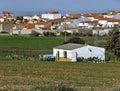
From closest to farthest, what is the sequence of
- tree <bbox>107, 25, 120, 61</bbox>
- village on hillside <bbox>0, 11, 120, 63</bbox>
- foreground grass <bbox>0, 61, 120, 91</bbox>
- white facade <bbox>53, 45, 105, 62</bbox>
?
1. foreground grass <bbox>0, 61, 120, 91</bbox>
2. white facade <bbox>53, 45, 105, 62</bbox>
3. village on hillside <bbox>0, 11, 120, 63</bbox>
4. tree <bbox>107, 25, 120, 61</bbox>

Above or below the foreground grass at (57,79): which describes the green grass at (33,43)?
below

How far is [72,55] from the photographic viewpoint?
45.7m

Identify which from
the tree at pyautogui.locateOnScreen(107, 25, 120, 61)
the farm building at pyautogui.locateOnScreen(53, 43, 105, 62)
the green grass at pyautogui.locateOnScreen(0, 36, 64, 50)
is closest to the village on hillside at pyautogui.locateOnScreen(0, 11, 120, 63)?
the farm building at pyautogui.locateOnScreen(53, 43, 105, 62)

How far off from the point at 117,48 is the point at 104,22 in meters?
→ 102

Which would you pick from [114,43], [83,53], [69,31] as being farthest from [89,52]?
[69,31]

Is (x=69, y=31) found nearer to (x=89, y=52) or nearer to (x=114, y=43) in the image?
(x=114, y=43)

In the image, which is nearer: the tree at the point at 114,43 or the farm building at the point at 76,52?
the farm building at the point at 76,52

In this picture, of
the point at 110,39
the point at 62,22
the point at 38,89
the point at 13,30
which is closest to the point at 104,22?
the point at 62,22

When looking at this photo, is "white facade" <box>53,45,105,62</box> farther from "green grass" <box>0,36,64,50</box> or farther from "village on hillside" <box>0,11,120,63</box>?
"green grass" <box>0,36,64,50</box>

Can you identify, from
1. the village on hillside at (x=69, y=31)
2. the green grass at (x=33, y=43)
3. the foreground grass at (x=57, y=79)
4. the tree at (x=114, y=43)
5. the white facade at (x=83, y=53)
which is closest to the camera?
the foreground grass at (x=57, y=79)

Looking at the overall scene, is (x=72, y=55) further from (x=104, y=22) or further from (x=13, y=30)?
(x=104, y=22)

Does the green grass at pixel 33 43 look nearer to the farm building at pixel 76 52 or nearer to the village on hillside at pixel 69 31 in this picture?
the village on hillside at pixel 69 31

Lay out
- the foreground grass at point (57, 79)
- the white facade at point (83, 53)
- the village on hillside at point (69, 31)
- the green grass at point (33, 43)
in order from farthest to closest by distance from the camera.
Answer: the green grass at point (33, 43) < the village on hillside at point (69, 31) < the white facade at point (83, 53) < the foreground grass at point (57, 79)

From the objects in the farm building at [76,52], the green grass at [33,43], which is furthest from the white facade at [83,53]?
the green grass at [33,43]
